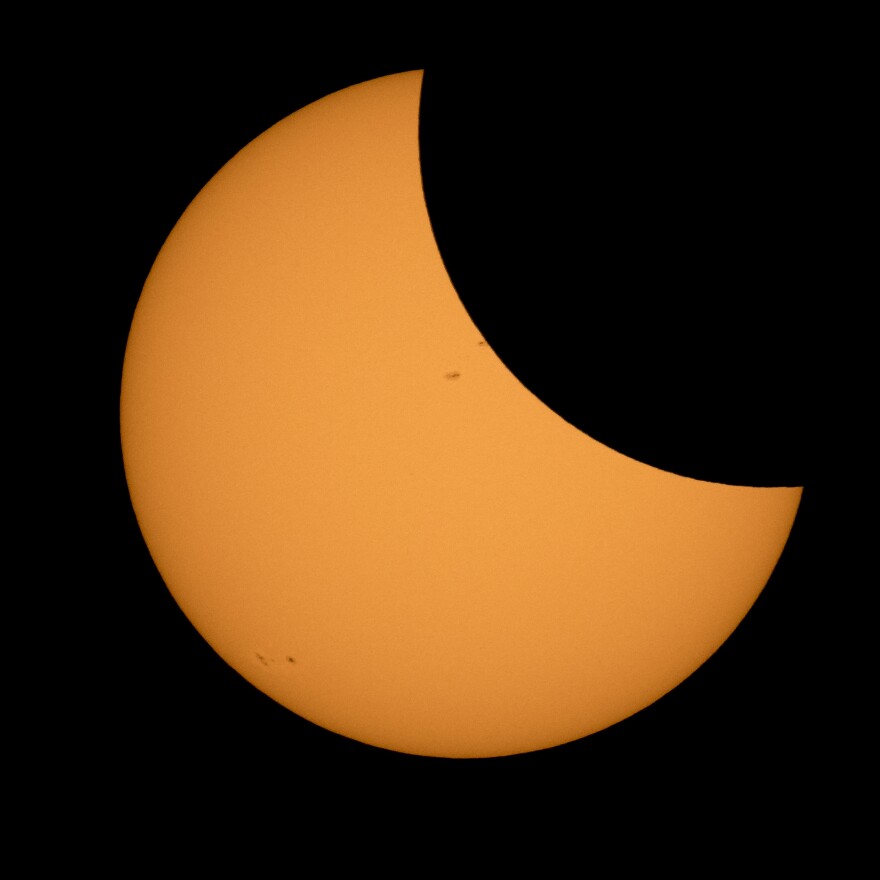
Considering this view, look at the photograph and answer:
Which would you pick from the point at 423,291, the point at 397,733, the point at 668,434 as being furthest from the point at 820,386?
the point at 397,733

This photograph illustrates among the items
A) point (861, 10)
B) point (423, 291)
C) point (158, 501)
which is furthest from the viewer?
point (158, 501)

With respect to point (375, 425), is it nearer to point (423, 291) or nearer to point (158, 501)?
point (423, 291)

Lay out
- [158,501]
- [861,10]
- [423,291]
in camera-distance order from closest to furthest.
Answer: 1. [861,10]
2. [423,291]
3. [158,501]

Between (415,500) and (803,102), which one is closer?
(803,102)

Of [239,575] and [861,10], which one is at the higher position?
[861,10]

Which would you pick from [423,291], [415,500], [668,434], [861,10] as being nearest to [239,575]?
[415,500]

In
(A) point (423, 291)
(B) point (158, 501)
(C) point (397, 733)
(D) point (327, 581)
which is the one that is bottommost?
(C) point (397, 733)
